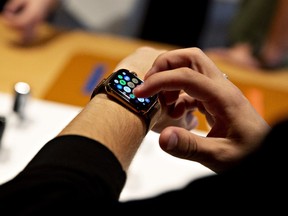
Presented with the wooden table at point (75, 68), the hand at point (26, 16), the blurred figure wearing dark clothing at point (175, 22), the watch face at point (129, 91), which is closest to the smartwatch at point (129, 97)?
the watch face at point (129, 91)

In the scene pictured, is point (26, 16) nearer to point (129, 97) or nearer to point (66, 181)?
point (129, 97)

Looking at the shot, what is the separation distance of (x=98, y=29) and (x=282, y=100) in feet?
2.16

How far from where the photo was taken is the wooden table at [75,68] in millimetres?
1204

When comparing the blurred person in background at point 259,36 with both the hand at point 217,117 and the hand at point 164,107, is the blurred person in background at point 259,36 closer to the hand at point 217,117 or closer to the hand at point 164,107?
the hand at point 164,107

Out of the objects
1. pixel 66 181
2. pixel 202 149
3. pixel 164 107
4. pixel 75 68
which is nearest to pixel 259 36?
pixel 75 68

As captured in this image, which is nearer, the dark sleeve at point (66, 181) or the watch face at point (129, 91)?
the dark sleeve at point (66, 181)

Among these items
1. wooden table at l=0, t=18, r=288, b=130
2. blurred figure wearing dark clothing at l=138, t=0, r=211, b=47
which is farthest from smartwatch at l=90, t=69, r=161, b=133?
blurred figure wearing dark clothing at l=138, t=0, r=211, b=47

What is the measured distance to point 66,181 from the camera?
1.62 ft

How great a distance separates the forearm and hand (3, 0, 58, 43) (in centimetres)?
78

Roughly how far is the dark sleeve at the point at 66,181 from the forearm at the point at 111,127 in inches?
1.0

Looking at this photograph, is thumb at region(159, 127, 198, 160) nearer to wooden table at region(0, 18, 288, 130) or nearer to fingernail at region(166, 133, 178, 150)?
fingernail at region(166, 133, 178, 150)

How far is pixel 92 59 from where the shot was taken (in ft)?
4.44

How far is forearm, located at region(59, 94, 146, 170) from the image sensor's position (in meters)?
0.59

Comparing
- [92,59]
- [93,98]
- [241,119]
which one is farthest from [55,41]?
[241,119]
